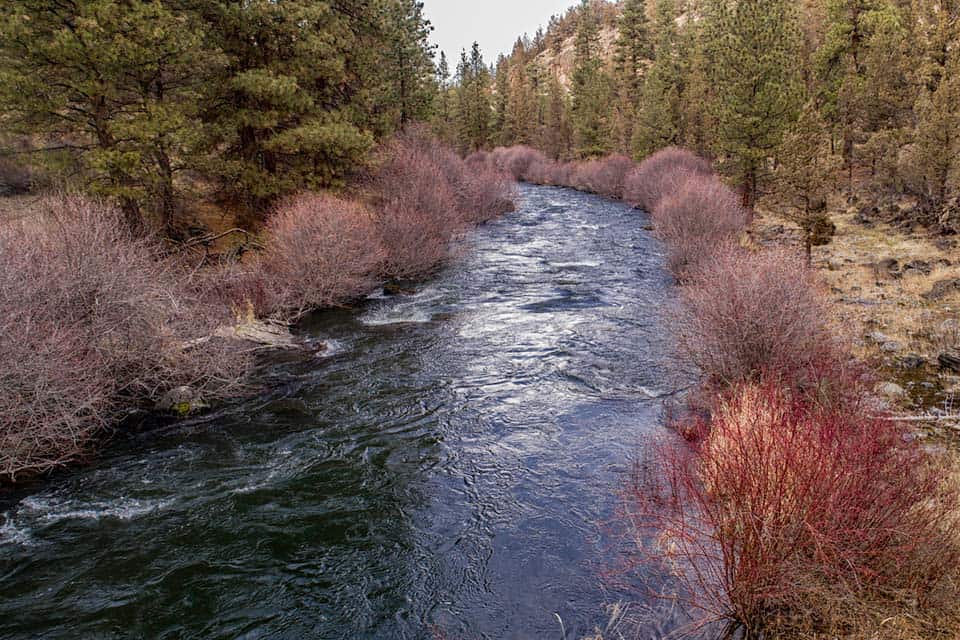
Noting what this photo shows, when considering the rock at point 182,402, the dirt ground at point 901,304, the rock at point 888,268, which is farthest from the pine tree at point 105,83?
the rock at point 888,268

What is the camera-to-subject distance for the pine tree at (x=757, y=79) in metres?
27.8

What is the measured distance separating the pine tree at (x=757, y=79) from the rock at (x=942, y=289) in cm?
1279

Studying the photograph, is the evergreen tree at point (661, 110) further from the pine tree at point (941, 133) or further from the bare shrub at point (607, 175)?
the pine tree at point (941, 133)

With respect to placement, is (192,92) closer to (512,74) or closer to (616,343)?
(616,343)

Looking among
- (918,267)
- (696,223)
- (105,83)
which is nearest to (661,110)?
(696,223)

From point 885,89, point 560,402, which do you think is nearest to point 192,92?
point 560,402

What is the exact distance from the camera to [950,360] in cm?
1215

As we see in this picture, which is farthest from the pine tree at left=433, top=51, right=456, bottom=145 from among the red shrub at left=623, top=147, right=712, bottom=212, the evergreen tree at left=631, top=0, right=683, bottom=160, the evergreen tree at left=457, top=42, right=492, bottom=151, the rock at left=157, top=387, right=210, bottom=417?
the rock at left=157, top=387, right=210, bottom=417

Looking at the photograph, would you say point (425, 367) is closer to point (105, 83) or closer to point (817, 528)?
point (817, 528)

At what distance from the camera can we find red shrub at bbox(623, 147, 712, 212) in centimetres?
3400

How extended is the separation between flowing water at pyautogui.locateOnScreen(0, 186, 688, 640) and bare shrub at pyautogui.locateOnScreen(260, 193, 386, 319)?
286 centimetres

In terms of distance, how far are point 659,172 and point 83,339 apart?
3303 cm

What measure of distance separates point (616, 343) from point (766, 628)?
31.3 ft

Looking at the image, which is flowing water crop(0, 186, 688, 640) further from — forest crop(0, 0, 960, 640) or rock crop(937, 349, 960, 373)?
rock crop(937, 349, 960, 373)
